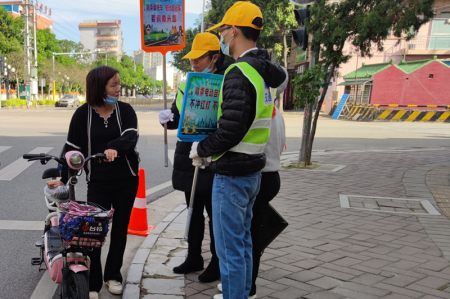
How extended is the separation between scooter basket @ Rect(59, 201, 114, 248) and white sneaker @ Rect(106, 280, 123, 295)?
0.79 metres

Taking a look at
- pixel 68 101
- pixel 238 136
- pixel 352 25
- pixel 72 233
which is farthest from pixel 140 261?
pixel 68 101

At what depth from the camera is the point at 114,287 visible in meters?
3.48

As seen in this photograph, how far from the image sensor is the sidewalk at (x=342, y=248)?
3.49 metres

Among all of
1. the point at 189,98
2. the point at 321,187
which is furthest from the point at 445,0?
the point at 189,98

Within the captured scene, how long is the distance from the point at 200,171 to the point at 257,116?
108 cm

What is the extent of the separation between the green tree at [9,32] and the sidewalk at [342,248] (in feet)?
147

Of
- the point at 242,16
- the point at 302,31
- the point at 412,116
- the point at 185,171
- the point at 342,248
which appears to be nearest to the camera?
the point at 242,16

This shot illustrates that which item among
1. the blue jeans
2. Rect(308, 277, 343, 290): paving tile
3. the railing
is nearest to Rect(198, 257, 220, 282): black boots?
Rect(308, 277, 343, 290): paving tile

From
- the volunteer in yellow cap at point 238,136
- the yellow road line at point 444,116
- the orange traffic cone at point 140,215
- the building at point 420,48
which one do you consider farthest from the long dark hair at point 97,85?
the building at point 420,48

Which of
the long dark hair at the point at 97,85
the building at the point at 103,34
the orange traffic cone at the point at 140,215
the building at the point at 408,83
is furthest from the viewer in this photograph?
the building at the point at 103,34

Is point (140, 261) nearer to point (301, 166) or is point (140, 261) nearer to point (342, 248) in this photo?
point (342, 248)

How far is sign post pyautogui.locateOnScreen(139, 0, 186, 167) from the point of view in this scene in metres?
5.77

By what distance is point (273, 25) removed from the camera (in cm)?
2859

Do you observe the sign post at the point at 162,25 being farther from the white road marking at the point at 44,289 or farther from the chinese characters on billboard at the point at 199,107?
the chinese characters on billboard at the point at 199,107
